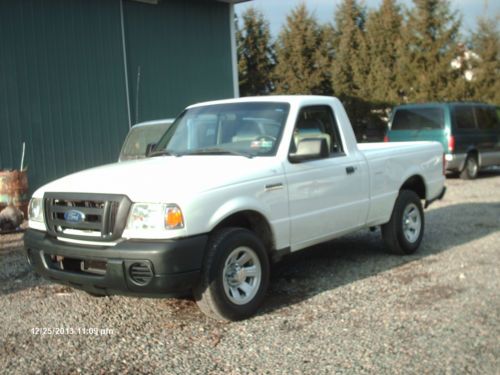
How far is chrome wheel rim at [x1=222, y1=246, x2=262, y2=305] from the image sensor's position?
15.1 feet

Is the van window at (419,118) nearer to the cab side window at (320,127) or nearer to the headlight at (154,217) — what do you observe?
the cab side window at (320,127)

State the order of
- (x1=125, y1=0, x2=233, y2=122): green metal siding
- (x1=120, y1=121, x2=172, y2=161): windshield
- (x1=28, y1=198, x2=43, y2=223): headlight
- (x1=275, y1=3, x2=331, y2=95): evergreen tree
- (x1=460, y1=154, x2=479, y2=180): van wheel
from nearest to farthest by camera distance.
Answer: (x1=28, y1=198, x2=43, y2=223): headlight
(x1=120, y1=121, x2=172, y2=161): windshield
(x1=125, y1=0, x2=233, y2=122): green metal siding
(x1=460, y1=154, x2=479, y2=180): van wheel
(x1=275, y1=3, x2=331, y2=95): evergreen tree

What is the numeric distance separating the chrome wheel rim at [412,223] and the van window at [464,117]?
27.9 feet

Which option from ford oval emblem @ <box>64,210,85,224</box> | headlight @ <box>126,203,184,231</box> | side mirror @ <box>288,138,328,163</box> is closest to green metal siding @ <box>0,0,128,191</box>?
ford oval emblem @ <box>64,210,85,224</box>

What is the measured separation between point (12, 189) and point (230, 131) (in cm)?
539

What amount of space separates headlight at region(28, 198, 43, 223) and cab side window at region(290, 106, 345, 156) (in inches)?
92.3

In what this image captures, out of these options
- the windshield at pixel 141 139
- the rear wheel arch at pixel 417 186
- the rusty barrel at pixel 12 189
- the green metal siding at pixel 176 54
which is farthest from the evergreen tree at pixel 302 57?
the rear wheel arch at pixel 417 186

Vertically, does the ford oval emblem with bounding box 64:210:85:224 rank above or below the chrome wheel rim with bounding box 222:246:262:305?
above

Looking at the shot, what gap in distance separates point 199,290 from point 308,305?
3.66ft

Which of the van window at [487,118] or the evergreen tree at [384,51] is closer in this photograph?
the van window at [487,118]

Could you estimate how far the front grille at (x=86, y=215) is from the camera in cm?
428

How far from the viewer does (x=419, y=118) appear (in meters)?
15.0

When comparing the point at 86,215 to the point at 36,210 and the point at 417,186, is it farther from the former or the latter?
the point at 417,186

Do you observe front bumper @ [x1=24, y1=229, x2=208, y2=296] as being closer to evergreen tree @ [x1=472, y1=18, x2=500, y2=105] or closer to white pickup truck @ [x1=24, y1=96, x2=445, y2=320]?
white pickup truck @ [x1=24, y1=96, x2=445, y2=320]
